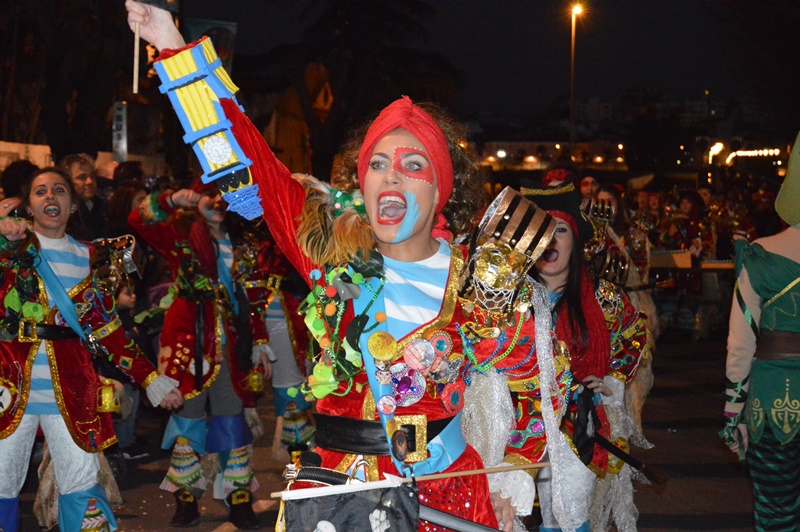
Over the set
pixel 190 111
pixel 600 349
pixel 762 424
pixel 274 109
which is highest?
pixel 274 109

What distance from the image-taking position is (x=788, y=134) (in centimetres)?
2403

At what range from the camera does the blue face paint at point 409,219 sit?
3248 mm

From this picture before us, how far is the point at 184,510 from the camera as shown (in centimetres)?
665

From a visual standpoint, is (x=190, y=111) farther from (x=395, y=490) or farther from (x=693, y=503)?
(x=693, y=503)

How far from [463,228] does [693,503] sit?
14.5 feet

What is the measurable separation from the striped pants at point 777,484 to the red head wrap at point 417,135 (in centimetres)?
242

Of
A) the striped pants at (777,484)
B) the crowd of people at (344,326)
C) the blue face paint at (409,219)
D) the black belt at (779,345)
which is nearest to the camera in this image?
the crowd of people at (344,326)

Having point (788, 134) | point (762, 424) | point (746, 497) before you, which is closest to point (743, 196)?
point (788, 134)

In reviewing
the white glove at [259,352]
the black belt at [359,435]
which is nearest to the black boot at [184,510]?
the white glove at [259,352]

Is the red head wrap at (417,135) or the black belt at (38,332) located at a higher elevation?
the red head wrap at (417,135)

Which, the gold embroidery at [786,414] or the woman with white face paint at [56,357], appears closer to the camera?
the gold embroidery at [786,414]

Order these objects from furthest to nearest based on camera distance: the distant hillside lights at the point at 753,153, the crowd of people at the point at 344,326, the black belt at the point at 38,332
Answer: the distant hillside lights at the point at 753,153
the black belt at the point at 38,332
the crowd of people at the point at 344,326

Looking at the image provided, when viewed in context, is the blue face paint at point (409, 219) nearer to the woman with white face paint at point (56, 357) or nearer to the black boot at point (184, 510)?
the woman with white face paint at point (56, 357)

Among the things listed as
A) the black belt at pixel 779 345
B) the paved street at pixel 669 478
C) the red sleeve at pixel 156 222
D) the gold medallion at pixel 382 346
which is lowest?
the paved street at pixel 669 478
